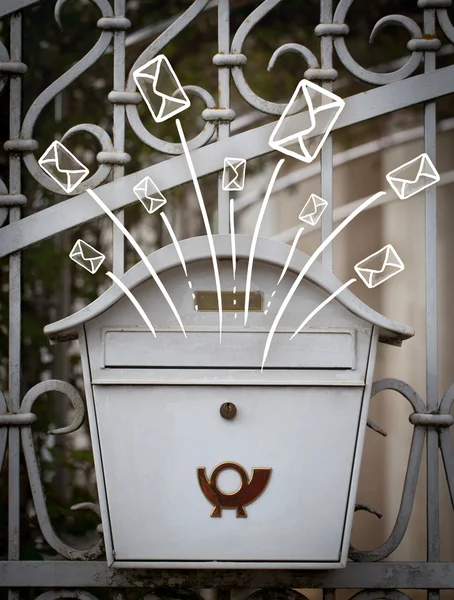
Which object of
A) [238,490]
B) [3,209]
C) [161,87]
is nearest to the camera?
[238,490]

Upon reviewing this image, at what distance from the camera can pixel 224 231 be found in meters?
1.58

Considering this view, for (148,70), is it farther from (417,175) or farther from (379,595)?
(379,595)

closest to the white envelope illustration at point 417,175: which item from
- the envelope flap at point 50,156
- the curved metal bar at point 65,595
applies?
the envelope flap at point 50,156

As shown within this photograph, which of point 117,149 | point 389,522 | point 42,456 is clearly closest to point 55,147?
point 117,149

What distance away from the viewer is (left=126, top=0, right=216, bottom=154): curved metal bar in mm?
1585

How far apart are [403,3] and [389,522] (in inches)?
72.2

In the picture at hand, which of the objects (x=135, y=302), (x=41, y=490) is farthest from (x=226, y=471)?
(x=41, y=490)

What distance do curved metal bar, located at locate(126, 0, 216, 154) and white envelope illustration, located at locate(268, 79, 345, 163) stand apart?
15 centimetres

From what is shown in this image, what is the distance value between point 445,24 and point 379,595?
1299 mm

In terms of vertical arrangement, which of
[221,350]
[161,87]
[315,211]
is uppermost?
[161,87]

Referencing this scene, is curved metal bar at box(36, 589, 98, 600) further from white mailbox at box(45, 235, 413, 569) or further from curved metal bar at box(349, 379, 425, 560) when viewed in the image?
curved metal bar at box(349, 379, 425, 560)

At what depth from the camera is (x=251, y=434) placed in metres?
1.38

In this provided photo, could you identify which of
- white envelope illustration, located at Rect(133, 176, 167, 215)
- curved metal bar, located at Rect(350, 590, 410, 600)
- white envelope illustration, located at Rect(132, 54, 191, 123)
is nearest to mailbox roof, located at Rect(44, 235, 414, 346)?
white envelope illustration, located at Rect(133, 176, 167, 215)

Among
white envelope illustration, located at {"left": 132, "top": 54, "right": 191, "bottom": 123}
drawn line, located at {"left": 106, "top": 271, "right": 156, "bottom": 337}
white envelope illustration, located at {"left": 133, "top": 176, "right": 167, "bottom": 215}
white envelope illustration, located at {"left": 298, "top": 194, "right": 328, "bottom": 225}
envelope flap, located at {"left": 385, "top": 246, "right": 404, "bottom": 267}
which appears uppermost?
white envelope illustration, located at {"left": 132, "top": 54, "right": 191, "bottom": 123}
